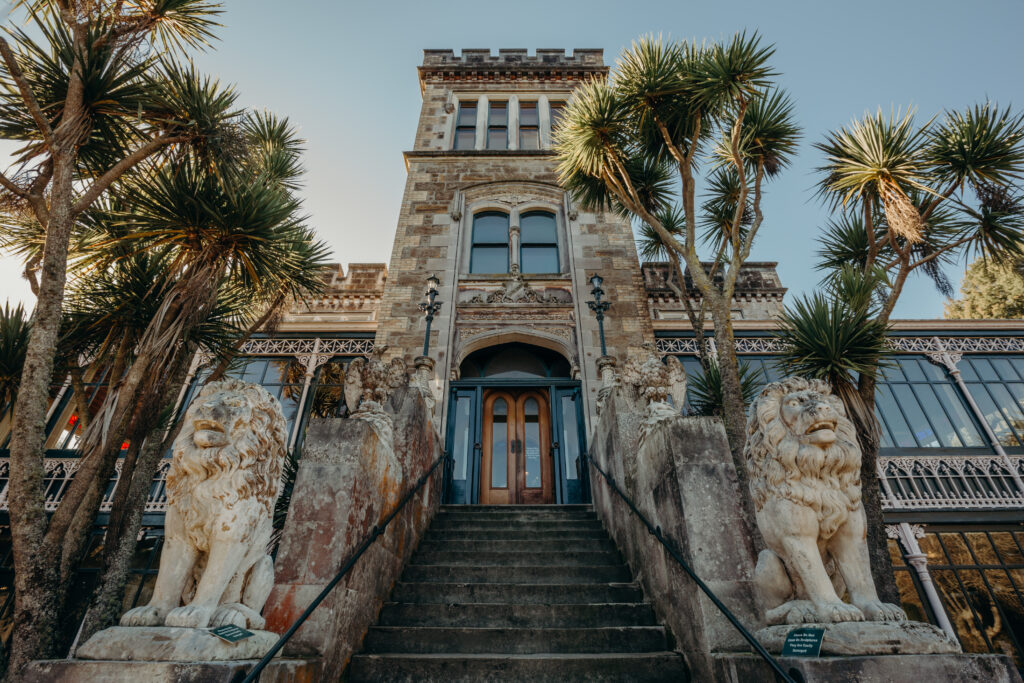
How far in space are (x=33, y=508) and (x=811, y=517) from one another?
19.1 ft

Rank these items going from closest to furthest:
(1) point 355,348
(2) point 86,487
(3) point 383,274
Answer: (2) point 86,487 < (1) point 355,348 < (3) point 383,274

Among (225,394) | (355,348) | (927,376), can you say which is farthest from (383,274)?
(927,376)

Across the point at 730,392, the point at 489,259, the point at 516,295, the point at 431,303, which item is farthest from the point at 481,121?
the point at 730,392

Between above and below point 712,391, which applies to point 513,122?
above

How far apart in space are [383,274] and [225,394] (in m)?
9.43

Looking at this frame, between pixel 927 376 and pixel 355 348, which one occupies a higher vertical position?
pixel 355 348

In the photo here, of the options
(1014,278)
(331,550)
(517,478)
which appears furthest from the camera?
(1014,278)

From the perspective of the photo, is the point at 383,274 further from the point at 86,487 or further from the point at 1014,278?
the point at 1014,278

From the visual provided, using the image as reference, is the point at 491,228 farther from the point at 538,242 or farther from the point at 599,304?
the point at 599,304

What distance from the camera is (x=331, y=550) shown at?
3.15 m

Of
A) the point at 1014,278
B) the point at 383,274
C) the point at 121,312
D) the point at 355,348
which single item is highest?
the point at 1014,278

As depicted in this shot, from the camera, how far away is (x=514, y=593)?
4117 mm

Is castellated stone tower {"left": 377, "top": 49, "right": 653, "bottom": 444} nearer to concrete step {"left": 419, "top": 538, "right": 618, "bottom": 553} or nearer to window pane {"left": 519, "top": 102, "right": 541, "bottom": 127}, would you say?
window pane {"left": 519, "top": 102, "right": 541, "bottom": 127}

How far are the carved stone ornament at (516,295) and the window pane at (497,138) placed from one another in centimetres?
506
